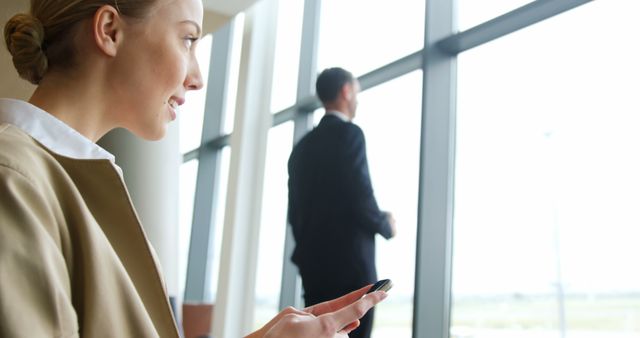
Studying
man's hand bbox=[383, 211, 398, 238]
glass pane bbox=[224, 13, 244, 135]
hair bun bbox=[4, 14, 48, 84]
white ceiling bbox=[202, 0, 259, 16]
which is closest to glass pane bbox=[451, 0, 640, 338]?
man's hand bbox=[383, 211, 398, 238]

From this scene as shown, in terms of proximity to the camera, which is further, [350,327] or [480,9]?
[480,9]

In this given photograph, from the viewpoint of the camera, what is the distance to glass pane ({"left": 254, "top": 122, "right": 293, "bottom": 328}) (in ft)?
16.5

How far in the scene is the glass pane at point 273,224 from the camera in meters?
5.02

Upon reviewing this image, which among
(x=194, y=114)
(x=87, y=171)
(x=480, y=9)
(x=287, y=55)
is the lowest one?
(x=87, y=171)

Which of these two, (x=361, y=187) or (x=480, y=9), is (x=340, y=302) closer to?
(x=361, y=187)

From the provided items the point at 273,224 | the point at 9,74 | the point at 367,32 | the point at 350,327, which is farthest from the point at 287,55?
the point at 350,327

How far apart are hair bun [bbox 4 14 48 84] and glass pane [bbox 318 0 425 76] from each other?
3085 millimetres

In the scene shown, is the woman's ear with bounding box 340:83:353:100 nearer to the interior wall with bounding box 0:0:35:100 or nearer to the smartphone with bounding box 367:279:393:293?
the interior wall with bounding box 0:0:35:100

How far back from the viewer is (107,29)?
90 cm

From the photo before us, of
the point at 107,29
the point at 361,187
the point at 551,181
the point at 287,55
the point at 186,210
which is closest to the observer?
the point at 107,29

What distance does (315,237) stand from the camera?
2996 millimetres

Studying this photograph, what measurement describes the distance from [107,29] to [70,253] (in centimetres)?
34

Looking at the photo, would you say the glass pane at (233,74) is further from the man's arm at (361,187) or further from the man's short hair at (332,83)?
the man's arm at (361,187)

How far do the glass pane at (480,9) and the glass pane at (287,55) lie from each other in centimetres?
178
